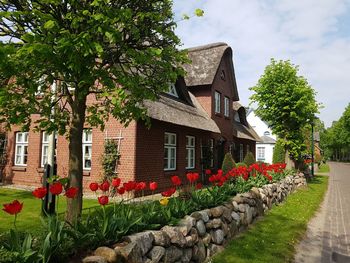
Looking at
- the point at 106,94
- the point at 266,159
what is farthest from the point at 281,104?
the point at 266,159

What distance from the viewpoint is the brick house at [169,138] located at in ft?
44.2

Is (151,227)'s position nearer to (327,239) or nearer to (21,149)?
(327,239)

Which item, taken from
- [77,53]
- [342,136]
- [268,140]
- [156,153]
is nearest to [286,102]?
[156,153]

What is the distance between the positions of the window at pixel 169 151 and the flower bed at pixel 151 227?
681 cm

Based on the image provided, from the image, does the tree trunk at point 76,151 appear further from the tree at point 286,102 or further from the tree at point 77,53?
the tree at point 286,102

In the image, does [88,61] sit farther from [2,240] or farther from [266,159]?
[266,159]

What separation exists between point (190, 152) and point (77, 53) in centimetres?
1442

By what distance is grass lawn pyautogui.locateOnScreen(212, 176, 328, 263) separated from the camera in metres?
6.19

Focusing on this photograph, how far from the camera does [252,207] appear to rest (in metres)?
8.99

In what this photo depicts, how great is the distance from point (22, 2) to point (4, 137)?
14.3 meters

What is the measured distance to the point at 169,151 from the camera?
1591cm

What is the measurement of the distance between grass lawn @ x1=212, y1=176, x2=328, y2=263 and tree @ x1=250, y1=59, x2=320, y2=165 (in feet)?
38.2

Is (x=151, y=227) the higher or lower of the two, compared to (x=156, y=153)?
lower

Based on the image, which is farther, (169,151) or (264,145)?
(264,145)
